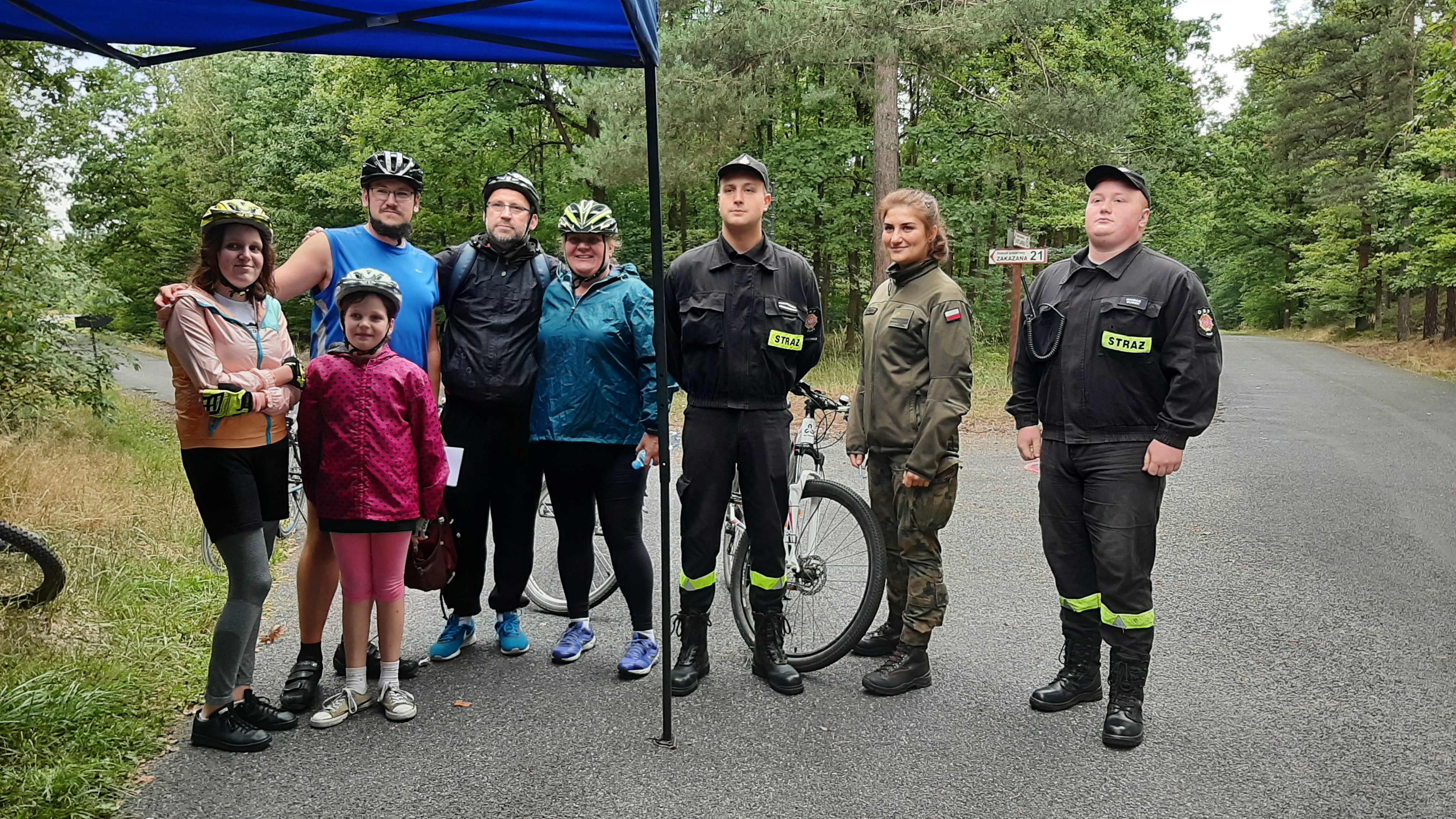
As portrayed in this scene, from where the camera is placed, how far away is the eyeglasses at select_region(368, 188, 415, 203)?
3.76 metres

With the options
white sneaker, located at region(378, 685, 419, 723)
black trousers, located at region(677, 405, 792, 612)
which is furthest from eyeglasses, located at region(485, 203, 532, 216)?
white sneaker, located at region(378, 685, 419, 723)

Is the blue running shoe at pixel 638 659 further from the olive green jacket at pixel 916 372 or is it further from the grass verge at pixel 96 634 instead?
the grass verge at pixel 96 634

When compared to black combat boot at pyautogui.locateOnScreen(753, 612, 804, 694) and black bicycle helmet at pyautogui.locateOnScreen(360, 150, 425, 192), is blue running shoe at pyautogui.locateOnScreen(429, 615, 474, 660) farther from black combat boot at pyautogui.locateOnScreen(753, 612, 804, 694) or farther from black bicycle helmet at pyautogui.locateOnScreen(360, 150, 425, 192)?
black bicycle helmet at pyautogui.locateOnScreen(360, 150, 425, 192)

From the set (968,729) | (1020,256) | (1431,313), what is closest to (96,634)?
(968,729)

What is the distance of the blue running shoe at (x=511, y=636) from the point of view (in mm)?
4223

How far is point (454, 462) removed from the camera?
12.5ft

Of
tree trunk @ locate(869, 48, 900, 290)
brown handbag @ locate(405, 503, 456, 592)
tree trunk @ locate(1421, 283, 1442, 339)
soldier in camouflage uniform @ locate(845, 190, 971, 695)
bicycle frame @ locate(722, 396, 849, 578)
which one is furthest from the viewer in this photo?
tree trunk @ locate(1421, 283, 1442, 339)

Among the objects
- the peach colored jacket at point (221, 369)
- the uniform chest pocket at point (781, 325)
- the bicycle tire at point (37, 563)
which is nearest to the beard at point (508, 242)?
the peach colored jacket at point (221, 369)

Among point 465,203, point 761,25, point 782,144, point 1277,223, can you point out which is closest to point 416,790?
point 761,25

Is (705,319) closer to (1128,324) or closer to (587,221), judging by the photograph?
(587,221)

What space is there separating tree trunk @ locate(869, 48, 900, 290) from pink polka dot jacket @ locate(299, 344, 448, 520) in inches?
405

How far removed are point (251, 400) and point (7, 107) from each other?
24.1 ft

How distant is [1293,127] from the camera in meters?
31.2

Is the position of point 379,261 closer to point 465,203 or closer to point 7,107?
point 7,107
